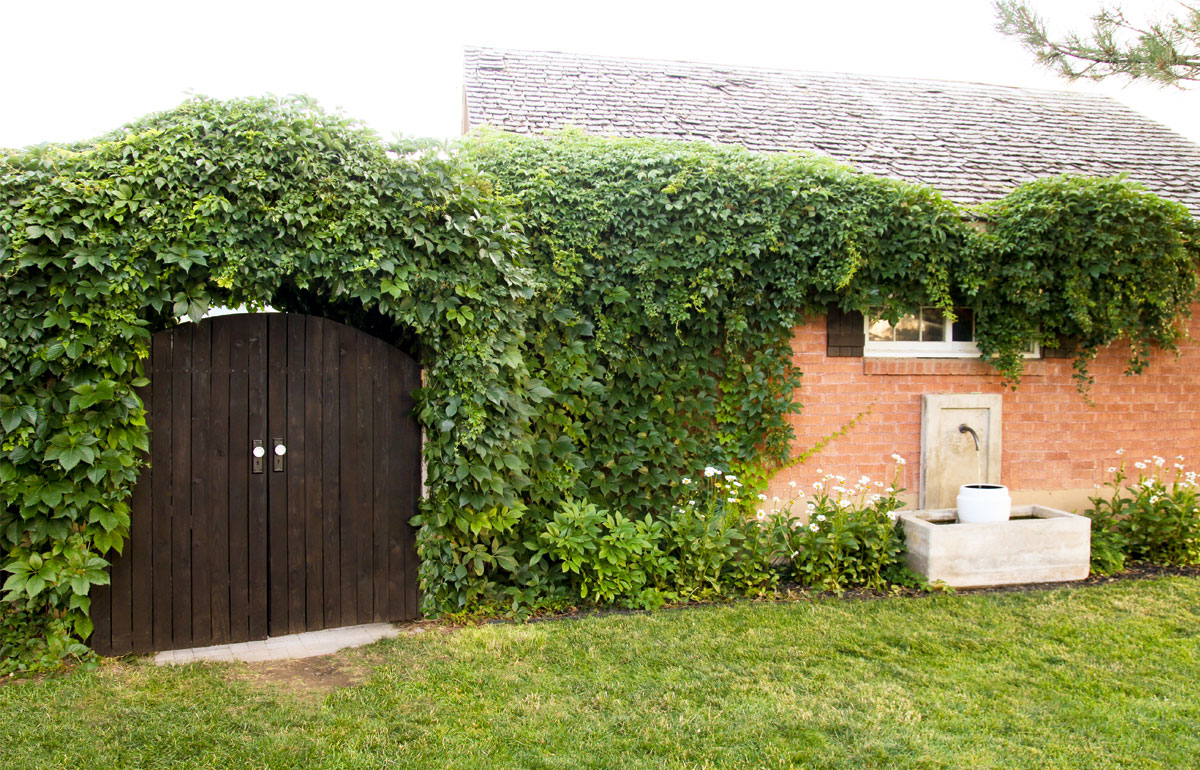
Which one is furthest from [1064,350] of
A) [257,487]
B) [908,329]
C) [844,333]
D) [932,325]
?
[257,487]

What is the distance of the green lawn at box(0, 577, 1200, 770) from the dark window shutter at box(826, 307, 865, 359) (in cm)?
238

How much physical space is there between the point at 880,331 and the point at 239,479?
5.31m

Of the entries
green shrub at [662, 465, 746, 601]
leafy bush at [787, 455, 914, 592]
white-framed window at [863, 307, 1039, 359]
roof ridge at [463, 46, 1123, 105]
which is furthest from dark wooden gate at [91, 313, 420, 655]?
roof ridge at [463, 46, 1123, 105]

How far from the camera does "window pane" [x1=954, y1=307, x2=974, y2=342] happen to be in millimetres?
7129

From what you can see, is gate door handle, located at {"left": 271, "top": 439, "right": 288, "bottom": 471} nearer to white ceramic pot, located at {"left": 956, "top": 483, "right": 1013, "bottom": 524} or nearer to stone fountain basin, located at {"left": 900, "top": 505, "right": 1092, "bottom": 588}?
stone fountain basin, located at {"left": 900, "top": 505, "right": 1092, "bottom": 588}

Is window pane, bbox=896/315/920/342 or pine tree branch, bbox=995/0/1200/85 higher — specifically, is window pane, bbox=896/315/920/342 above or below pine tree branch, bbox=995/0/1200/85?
below

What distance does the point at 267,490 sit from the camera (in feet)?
15.5

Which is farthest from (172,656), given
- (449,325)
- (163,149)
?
(163,149)

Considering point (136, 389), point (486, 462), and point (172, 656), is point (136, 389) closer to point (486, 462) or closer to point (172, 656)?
point (172, 656)

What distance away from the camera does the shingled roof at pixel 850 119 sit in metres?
7.58

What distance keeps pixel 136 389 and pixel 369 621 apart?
200cm

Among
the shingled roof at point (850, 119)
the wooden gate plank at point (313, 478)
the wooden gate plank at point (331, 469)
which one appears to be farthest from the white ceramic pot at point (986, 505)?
the wooden gate plank at point (313, 478)

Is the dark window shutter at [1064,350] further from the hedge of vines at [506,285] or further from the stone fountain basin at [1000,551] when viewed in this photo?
the stone fountain basin at [1000,551]

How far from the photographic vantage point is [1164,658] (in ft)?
14.7
